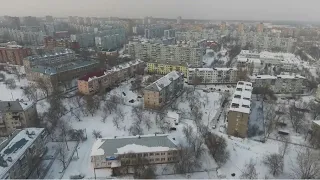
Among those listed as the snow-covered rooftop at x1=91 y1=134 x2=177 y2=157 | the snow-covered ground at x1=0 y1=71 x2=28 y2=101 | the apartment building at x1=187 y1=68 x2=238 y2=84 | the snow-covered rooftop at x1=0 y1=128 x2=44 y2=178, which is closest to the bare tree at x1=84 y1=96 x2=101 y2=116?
the snow-covered rooftop at x1=0 y1=128 x2=44 y2=178

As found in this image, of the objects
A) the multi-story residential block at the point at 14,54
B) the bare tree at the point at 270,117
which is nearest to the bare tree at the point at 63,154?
the bare tree at the point at 270,117

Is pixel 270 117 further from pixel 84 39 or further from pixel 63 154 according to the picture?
pixel 84 39

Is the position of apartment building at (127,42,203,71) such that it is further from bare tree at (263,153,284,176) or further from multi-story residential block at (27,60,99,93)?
bare tree at (263,153,284,176)

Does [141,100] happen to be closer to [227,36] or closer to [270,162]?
[270,162]

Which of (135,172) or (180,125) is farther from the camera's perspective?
(180,125)

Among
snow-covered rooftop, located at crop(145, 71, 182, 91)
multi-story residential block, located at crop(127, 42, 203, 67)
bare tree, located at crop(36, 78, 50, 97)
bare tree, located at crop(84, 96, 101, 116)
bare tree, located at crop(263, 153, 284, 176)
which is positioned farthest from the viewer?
multi-story residential block, located at crop(127, 42, 203, 67)

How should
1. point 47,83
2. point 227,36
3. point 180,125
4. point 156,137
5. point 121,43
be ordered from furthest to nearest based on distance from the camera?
point 227,36 → point 121,43 → point 47,83 → point 180,125 → point 156,137

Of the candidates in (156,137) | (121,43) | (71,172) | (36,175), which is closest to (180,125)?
Result: (156,137)
